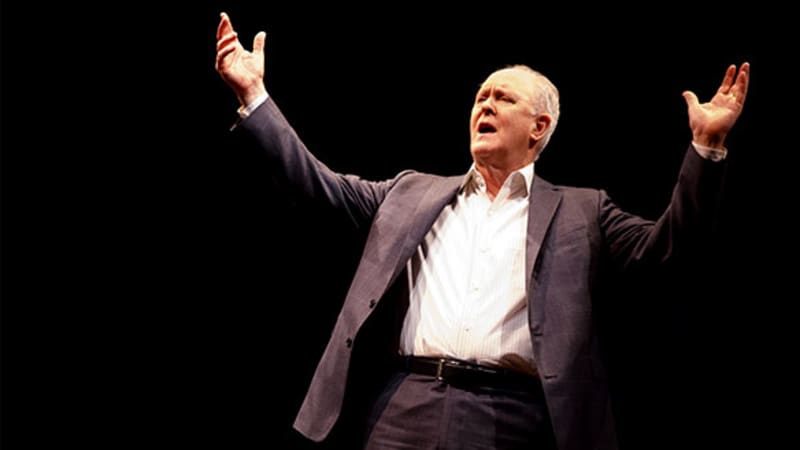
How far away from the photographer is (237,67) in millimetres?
2004

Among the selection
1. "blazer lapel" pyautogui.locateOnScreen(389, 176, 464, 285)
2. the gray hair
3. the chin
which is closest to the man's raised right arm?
"blazer lapel" pyautogui.locateOnScreen(389, 176, 464, 285)

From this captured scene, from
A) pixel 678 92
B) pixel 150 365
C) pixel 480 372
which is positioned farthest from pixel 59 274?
pixel 678 92

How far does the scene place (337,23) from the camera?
3039 mm

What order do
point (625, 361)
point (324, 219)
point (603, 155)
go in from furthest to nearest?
1. point (603, 155)
2. point (324, 219)
3. point (625, 361)

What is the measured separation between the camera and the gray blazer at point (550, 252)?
188cm

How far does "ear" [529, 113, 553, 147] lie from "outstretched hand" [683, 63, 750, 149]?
0.59 meters

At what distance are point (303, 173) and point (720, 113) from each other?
3.42ft

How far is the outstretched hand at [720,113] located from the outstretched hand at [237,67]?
1075 mm

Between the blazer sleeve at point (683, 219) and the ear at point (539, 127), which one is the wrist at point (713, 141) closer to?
the blazer sleeve at point (683, 219)

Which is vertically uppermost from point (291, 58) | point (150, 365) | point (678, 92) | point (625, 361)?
point (291, 58)

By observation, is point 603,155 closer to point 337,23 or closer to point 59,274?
point 337,23

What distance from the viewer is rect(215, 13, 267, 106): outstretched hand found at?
6.54 feet

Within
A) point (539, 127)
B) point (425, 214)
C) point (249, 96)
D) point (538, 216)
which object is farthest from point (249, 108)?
point (539, 127)

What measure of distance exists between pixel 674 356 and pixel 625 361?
186mm
